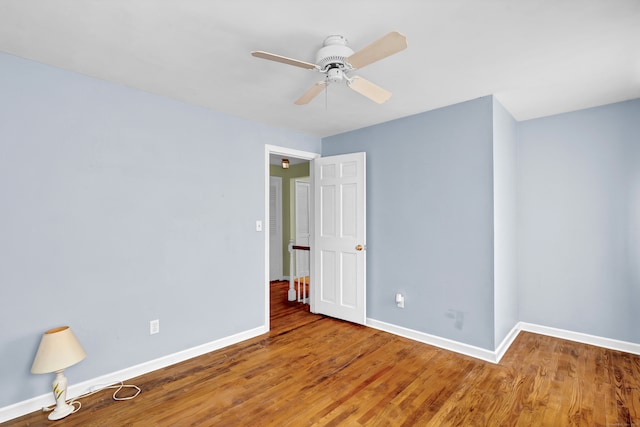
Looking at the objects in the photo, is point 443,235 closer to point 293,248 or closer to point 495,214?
point 495,214

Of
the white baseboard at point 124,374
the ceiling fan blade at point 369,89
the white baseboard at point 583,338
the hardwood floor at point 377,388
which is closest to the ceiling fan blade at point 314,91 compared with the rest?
the ceiling fan blade at point 369,89

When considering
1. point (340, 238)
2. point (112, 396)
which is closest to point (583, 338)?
point (340, 238)

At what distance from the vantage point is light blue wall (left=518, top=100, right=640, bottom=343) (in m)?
2.97

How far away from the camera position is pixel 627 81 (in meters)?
2.54

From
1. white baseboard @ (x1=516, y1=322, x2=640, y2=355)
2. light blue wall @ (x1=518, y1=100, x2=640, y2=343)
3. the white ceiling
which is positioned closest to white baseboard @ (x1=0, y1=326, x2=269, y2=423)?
the white ceiling

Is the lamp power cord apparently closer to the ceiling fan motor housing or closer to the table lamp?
the table lamp

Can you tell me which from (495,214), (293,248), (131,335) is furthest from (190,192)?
(495,214)

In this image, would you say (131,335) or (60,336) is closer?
(60,336)

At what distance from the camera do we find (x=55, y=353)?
2031 millimetres

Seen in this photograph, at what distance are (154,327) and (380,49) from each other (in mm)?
2809

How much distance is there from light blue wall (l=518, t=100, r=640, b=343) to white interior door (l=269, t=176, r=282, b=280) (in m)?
4.24

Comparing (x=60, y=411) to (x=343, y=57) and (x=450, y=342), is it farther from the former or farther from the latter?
(x=450, y=342)

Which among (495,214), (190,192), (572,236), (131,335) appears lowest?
(131,335)

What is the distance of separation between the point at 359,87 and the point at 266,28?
2.26ft
